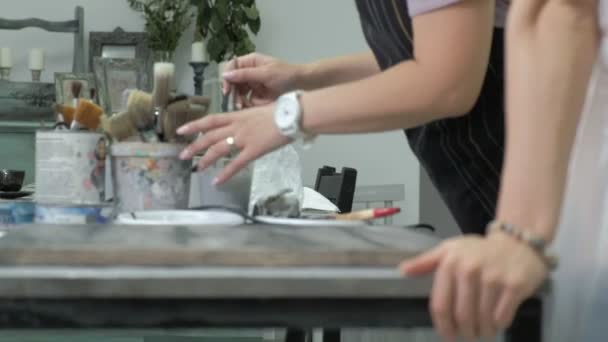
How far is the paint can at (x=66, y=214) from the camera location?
41.4 inches

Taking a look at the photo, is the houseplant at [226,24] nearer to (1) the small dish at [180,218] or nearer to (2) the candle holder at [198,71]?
(2) the candle holder at [198,71]

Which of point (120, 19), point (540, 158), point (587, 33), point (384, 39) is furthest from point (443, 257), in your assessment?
point (120, 19)

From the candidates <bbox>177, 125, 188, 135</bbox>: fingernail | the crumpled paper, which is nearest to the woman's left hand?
<bbox>177, 125, 188, 135</bbox>: fingernail

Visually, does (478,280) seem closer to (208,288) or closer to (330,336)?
(208,288)

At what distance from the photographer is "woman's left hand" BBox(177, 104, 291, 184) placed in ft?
3.29

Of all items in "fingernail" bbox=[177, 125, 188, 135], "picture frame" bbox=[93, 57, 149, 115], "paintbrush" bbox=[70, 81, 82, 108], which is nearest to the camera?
"fingernail" bbox=[177, 125, 188, 135]

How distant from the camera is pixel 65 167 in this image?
3.61 ft

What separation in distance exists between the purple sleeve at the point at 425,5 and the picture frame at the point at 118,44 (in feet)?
10.2

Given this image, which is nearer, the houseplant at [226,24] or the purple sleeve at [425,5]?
the purple sleeve at [425,5]

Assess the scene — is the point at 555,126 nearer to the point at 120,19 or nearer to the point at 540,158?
the point at 540,158

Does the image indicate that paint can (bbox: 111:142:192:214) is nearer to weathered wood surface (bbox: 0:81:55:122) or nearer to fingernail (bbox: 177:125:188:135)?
fingernail (bbox: 177:125:188:135)

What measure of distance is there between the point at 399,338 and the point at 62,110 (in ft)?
5.62

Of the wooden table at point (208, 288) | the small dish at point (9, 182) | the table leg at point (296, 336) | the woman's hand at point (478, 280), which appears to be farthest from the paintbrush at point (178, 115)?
the table leg at point (296, 336)

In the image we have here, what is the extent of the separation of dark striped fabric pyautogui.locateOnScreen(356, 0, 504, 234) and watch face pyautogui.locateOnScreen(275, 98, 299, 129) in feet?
0.87
